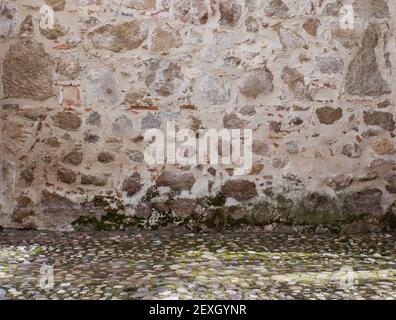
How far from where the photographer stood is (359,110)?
12.4 ft

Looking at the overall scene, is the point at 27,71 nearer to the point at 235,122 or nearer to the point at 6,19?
the point at 6,19

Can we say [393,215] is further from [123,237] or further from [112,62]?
[112,62]

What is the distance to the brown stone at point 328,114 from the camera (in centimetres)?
376

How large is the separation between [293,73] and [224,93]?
0.48 meters

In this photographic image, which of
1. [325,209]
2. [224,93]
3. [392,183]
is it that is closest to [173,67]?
[224,93]

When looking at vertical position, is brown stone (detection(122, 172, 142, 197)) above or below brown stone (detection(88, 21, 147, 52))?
below

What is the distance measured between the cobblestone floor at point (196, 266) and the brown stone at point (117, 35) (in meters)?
1.25

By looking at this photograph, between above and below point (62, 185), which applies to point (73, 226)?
below

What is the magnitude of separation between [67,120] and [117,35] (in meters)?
0.65

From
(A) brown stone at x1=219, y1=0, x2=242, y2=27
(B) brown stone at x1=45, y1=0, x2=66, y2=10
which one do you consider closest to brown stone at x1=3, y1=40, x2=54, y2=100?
(B) brown stone at x1=45, y1=0, x2=66, y2=10

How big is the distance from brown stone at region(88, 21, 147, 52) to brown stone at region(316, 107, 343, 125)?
4.17 feet

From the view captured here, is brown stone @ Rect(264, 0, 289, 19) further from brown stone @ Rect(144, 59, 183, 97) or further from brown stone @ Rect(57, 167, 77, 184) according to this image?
brown stone @ Rect(57, 167, 77, 184)

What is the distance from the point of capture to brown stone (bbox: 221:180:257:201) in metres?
3.79

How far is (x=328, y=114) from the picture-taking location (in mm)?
3762
